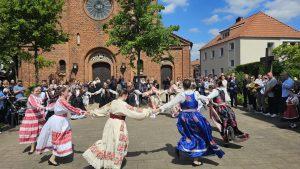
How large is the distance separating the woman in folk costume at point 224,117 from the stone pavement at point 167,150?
33cm

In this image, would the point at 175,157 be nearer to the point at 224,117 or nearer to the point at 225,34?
the point at 224,117

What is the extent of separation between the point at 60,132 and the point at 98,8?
86.8 ft

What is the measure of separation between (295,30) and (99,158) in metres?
47.8

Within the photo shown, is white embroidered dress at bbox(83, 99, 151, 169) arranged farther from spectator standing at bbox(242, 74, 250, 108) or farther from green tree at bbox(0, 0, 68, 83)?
spectator standing at bbox(242, 74, 250, 108)

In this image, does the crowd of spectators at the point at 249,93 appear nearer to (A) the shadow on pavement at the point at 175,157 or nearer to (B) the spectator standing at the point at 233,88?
(B) the spectator standing at the point at 233,88

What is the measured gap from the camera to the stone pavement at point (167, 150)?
26.0ft

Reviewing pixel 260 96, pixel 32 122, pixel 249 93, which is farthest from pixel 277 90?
pixel 32 122

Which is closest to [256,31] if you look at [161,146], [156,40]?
[156,40]

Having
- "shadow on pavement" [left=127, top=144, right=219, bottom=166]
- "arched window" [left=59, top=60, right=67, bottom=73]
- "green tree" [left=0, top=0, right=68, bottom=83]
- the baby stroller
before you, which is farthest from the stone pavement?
"arched window" [left=59, top=60, right=67, bottom=73]

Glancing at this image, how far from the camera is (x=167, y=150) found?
9.37 metres

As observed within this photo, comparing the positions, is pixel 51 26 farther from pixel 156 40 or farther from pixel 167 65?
pixel 167 65

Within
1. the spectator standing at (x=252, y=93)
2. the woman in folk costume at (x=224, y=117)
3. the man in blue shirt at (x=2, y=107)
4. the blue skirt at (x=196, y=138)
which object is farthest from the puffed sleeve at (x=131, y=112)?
the spectator standing at (x=252, y=93)

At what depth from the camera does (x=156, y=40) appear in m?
22.8

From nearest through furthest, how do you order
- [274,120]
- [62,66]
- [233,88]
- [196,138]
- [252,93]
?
[196,138], [274,120], [252,93], [233,88], [62,66]
